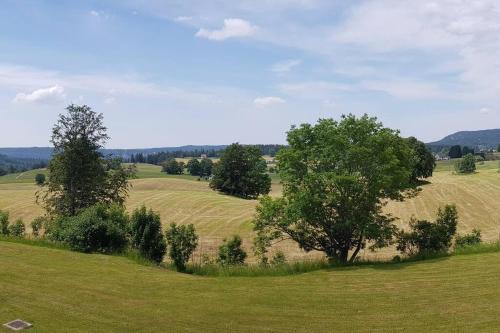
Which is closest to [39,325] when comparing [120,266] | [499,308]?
[120,266]

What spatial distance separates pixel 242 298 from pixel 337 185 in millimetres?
9965

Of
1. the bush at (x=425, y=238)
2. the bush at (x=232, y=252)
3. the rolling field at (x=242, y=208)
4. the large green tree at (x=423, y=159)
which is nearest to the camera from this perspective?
the bush at (x=425, y=238)

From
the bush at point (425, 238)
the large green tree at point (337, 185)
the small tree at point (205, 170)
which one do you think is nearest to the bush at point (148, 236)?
the large green tree at point (337, 185)

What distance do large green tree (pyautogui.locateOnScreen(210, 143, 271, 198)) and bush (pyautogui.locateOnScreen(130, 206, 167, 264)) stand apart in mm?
71788

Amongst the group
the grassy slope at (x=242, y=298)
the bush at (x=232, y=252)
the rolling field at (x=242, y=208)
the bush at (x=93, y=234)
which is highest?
the bush at (x=93, y=234)

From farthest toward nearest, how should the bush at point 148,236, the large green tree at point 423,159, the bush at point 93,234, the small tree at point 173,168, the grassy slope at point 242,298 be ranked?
the small tree at point 173,168 → the large green tree at point 423,159 → the bush at point 148,236 → the bush at point 93,234 → the grassy slope at point 242,298

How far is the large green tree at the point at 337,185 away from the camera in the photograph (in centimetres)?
2450

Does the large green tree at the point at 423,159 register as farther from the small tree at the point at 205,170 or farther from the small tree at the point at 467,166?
the small tree at the point at 205,170

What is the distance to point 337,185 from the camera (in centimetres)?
2423

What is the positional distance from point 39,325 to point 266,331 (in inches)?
239

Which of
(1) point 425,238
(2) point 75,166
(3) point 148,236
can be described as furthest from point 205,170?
(1) point 425,238

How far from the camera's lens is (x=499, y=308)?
47.5 feet

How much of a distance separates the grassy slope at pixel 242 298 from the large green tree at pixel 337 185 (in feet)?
13.0

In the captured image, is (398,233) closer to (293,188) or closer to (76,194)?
(293,188)
